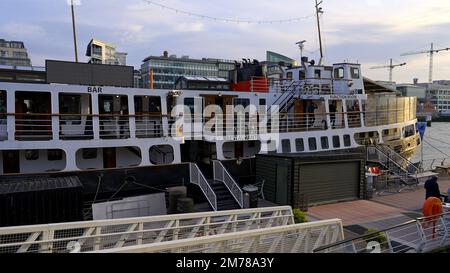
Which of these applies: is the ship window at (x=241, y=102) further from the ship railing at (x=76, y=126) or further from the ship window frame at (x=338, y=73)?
the ship window frame at (x=338, y=73)

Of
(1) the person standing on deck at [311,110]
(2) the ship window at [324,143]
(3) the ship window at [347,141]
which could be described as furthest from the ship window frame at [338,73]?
(2) the ship window at [324,143]

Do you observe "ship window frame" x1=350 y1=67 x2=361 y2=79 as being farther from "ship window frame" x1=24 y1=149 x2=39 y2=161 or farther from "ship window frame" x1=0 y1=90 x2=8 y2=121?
"ship window frame" x1=0 y1=90 x2=8 y2=121

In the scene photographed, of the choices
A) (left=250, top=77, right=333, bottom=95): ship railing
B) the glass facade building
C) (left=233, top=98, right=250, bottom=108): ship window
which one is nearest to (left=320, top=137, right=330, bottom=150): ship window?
(left=250, top=77, right=333, bottom=95): ship railing

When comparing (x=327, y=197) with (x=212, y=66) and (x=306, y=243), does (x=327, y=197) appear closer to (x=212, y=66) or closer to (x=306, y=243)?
(x=306, y=243)

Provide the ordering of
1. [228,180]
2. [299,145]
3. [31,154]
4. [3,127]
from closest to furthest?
[3,127] → [31,154] → [228,180] → [299,145]

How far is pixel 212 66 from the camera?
12794 centimetres

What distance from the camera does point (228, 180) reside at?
52.4ft

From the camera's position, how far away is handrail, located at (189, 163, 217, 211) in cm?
1469

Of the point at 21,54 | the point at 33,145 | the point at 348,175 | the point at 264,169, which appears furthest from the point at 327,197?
the point at 21,54

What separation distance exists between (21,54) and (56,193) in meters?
125

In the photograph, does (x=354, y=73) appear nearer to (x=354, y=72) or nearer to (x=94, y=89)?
(x=354, y=72)

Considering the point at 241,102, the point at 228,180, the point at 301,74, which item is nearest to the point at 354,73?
the point at 301,74

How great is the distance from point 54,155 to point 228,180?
776cm

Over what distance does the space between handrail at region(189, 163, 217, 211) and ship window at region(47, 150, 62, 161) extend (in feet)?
19.0
